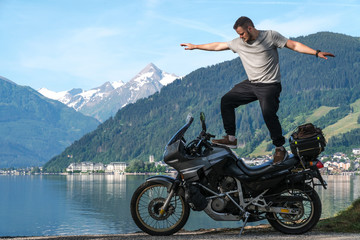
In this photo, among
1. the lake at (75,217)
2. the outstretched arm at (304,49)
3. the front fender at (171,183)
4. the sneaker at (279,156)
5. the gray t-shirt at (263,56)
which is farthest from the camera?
the lake at (75,217)

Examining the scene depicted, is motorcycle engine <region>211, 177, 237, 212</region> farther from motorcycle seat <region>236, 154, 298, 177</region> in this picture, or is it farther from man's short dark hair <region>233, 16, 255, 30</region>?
man's short dark hair <region>233, 16, 255, 30</region>

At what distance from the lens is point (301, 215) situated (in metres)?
8.38

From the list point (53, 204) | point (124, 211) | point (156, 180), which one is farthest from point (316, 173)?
point (53, 204)

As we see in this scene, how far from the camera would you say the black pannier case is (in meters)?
8.16

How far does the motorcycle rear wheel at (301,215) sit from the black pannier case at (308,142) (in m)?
0.63

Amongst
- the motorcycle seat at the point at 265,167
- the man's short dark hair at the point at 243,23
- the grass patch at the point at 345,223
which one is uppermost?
the man's short dark hair at the point at 243,23

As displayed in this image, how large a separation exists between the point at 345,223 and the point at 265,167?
2431 mm

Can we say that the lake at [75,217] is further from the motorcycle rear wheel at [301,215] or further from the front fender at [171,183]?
the front fender at [171,183]

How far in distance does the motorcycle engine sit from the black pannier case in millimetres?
1186

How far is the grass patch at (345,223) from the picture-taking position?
9.00 meters

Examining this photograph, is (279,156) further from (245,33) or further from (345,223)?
(345,223)

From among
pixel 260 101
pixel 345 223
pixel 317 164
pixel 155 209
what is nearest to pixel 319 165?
pixel 317 164

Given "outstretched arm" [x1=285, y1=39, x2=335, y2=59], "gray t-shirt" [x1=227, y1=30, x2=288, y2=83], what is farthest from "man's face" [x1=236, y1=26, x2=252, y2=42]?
"outstretched arm" [x1=285, y1=39, x2=335, y2=59]

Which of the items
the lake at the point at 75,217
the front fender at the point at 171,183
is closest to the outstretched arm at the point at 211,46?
the front fender at the point at 171,183
